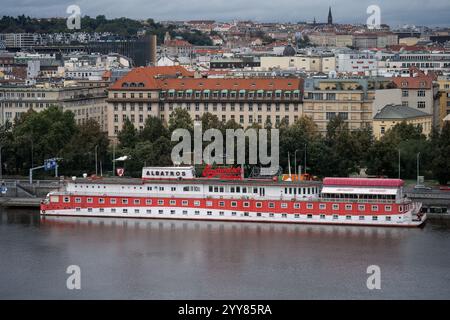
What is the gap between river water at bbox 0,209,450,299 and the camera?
25.3 meters

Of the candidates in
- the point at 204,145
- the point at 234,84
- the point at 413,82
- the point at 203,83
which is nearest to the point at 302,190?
the point at 204,145

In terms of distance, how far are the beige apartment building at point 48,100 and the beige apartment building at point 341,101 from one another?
9.32 meters

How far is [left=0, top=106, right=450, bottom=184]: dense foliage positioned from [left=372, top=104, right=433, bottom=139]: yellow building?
1.23 meters

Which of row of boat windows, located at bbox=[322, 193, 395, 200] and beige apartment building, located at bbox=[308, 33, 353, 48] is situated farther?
beige apartment building, located at bbox=[308, 33, 353, 48]

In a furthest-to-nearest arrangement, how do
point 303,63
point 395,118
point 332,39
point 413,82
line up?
point 332,39
point 303,63
point 413,82
point 395,118

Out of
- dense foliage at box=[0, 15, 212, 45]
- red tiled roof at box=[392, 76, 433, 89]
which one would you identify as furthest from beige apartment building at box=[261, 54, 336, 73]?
dense foliage at box=[0, 15, 212, 45]

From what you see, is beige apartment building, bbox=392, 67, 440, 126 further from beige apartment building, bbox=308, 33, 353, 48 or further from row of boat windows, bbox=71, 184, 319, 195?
beige apartment building, bbox=308, 33, 353, 48

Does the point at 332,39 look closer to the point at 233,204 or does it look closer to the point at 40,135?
the point at 40,135

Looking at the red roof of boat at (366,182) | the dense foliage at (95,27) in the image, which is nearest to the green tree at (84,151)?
the red roof of boat at (366,182)

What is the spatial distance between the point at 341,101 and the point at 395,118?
228 cm

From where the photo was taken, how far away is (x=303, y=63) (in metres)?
66.6

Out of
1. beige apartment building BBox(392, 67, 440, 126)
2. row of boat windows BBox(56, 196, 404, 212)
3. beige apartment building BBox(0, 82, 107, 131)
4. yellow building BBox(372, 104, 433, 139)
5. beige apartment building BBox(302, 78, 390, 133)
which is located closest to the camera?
row of boat windows BBox(56, 196, 404, 212)
